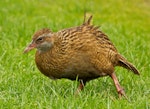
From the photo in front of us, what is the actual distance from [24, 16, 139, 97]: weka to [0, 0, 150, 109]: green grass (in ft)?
0.72

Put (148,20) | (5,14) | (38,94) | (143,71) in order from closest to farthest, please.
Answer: (38,94)
(143,71)
(5,14)
(148,20)

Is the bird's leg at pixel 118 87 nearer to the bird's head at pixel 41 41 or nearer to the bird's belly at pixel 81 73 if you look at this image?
the bird's belly at pixel 81 73

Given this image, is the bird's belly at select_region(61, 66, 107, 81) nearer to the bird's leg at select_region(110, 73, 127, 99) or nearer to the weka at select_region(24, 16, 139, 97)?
the weka at select_region(24, 16, 139, 97)

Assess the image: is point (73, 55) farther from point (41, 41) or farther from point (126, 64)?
point (126, 64)

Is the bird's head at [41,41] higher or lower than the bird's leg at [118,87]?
higher

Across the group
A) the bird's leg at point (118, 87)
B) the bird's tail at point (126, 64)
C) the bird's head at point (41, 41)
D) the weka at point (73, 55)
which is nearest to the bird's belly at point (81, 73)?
the weka at point (73, 55)

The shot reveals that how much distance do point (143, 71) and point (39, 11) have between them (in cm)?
482

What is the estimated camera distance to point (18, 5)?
1364 centimetres

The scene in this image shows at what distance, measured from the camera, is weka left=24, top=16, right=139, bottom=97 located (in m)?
7.78

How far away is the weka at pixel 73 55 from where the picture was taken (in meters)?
7.78

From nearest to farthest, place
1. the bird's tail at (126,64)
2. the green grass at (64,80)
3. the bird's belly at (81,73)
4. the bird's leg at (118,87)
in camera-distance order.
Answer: the green grass at (64,80) < the bird's belly at (81,73) < the bird's leg at (118,87) < the bird's tail at (126,64)

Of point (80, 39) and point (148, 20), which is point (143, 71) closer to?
point (80, 39)

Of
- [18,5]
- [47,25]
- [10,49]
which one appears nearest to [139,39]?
[47,25]

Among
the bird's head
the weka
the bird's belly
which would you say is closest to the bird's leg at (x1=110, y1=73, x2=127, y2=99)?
the weka
